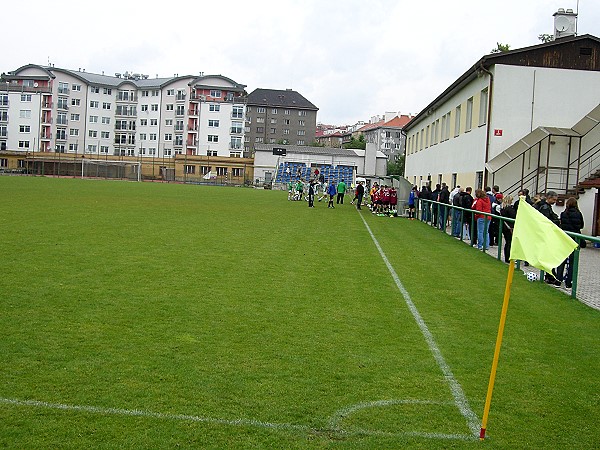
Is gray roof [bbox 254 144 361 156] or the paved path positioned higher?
gray roof [bbox 254 144 361 156]

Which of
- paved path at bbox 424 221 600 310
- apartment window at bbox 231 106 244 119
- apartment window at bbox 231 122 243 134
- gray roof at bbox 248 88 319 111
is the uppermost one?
gray roof at bbox 248 88 319 111

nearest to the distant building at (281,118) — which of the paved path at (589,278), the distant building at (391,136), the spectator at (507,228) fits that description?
the distant building at (391,136)

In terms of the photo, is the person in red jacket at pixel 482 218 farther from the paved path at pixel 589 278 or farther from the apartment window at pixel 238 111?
the apartment window at pixel 238 111

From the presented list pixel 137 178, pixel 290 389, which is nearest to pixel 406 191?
pixel 290 389

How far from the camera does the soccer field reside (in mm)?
5184

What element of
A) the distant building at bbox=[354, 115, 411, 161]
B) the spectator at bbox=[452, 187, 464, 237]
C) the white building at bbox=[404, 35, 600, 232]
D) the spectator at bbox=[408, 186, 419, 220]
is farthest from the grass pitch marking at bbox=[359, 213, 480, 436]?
the distant building at bbox=[354, 115, 411, 161]

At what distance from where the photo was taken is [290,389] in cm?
603

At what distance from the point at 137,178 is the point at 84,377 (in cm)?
8740

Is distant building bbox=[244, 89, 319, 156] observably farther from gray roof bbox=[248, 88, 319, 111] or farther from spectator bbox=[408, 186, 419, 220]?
spectator bbox=[408, 186, 419, 220]

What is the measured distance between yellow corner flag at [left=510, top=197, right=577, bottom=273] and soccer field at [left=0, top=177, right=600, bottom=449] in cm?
134

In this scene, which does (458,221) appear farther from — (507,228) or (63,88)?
(63,88)

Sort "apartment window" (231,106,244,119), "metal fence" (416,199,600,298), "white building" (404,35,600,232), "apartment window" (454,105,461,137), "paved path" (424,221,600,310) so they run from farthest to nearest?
"apartment window" (231,106,244,119)
"apartment window" (454,105,461,137)
"white building" (404,35,600,232)
"metal fence" (416,199,600,298)
"paved path" (424,221,600,310)

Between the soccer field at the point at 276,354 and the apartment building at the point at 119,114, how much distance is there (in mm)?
94169

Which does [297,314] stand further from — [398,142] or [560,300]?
[398,142]
